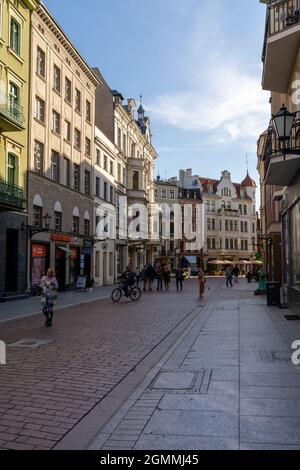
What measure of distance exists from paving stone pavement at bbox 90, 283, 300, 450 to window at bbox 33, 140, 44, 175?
19.3m

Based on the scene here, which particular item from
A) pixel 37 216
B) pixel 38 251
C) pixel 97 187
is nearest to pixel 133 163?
pixel 97 187

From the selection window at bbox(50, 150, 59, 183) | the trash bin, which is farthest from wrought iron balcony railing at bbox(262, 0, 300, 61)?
window at bbox(50, 150, 59, 183)

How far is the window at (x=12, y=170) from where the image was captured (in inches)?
922

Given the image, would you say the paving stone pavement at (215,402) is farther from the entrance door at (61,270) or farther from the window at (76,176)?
the window at (76,176)

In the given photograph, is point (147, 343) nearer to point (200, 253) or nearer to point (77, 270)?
point (77, 270)

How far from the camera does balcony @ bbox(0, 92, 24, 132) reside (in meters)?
20.7

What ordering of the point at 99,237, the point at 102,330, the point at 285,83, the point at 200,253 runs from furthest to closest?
the point at 200,253, the point at 99,237, the point at 285,83, the point at 102,330

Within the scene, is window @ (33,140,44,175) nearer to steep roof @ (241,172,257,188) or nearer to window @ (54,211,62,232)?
window @ (54,211,62,232)

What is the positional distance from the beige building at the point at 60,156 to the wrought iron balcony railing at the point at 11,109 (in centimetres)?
251

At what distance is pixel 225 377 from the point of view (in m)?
6.86

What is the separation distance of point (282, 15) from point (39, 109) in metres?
18.0

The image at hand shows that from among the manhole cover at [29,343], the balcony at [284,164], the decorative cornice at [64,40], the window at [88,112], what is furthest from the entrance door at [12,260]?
the window at [88,112]
